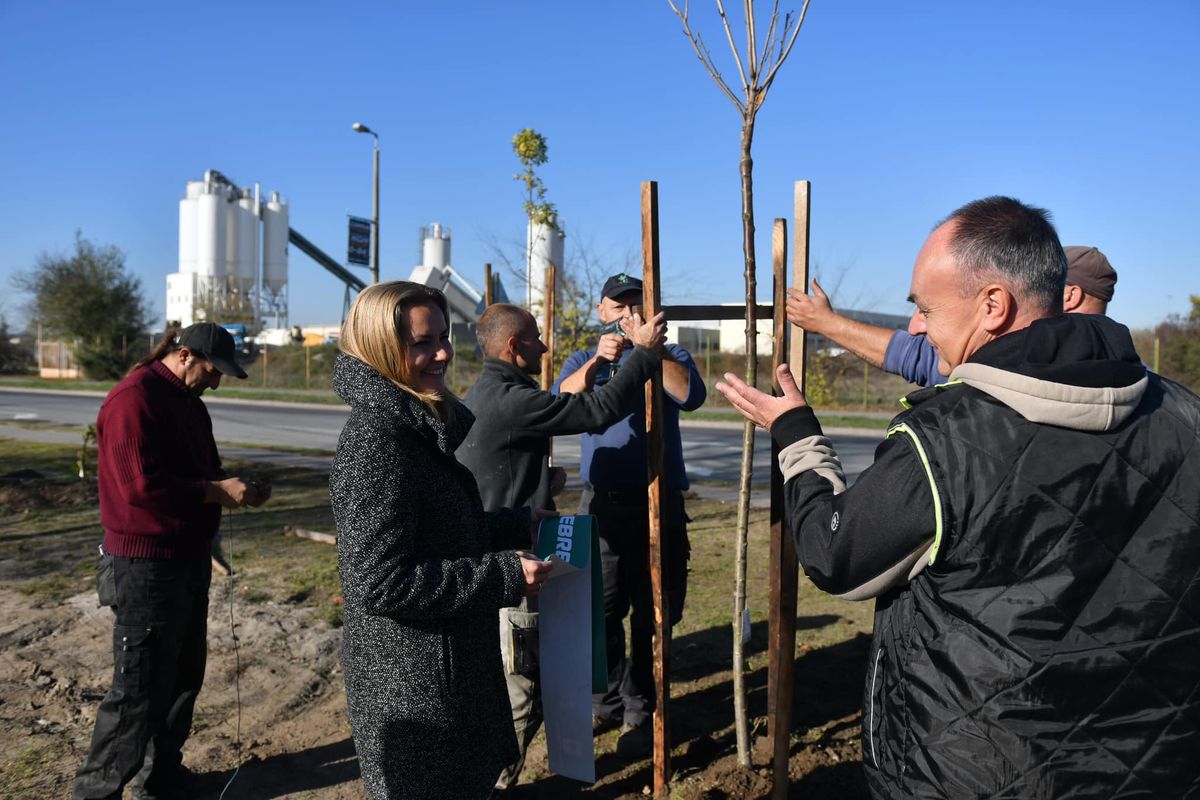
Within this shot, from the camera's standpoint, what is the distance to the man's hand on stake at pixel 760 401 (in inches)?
84.0

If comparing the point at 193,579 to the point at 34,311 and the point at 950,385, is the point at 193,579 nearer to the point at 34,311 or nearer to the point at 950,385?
the point at 950,385

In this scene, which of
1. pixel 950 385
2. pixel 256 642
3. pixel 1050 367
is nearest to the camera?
pixel 1050 367

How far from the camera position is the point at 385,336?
224 centimetres

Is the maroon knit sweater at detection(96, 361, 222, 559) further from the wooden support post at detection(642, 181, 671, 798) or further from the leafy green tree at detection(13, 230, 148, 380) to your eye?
the leafy green tree at detection(13, 230, 148, 380)

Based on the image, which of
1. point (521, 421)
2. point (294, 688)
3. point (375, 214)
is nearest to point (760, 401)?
point (521, 421)

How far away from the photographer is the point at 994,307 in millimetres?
1754

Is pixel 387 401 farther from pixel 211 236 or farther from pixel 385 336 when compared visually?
pixel 211 236

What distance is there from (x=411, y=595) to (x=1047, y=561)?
1387 millimetres

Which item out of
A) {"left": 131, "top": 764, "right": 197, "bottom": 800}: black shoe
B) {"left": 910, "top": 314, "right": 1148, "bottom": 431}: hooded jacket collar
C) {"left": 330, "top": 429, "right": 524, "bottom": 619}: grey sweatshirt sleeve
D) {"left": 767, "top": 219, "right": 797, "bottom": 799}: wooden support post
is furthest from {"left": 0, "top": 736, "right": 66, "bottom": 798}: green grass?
{"left": 910, "top": 314, "right": 1148, "bottom": 431}: hooded jacket collar

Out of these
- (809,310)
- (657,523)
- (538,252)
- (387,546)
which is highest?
(538,252)

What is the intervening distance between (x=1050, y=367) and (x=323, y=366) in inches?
1532

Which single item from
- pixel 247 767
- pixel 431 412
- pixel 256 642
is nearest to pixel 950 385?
pixel 431 412

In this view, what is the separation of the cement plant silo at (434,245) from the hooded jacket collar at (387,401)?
2198 inches

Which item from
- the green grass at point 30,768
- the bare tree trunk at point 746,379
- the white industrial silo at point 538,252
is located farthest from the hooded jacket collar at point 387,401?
the white industrial silo at point 538,252
